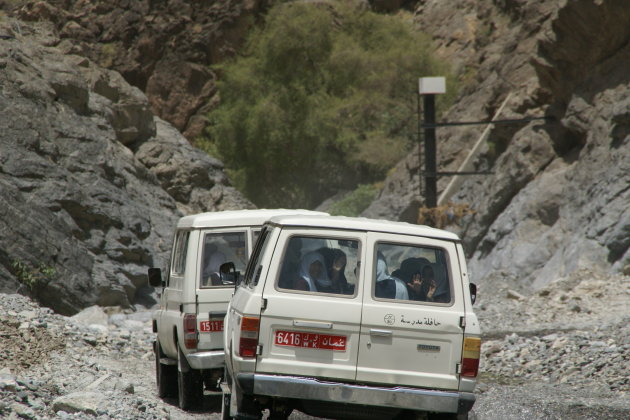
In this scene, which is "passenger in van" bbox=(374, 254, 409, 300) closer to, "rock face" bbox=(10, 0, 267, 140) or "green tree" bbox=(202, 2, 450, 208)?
"green tree" bbox=(202, 2, 450, 208)

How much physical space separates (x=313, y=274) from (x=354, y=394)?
0.97 metres

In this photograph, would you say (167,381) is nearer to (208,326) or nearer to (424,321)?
(208,326)

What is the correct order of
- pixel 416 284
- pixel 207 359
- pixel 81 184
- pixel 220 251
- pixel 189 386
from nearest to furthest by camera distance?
pixel 416 284 < pixel 207 359 < pixel 220 251 < pixel 189 386 < pixel 81 184

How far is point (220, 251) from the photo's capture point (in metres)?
10.3

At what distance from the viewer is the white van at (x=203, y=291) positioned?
391 inches

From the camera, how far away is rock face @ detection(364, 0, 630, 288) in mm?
24984

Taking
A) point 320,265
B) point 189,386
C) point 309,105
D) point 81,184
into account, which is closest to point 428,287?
point 320,265

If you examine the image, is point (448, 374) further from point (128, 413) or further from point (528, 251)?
point (528, 251)

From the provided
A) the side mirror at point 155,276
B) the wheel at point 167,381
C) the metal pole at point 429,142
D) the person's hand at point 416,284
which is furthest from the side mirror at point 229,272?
the metal pole at point 429,142

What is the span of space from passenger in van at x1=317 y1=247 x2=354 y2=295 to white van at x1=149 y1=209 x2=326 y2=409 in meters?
2.53

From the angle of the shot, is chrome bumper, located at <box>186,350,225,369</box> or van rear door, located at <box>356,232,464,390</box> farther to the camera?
chrome bumper, located at <box>186,350,225,369</box>

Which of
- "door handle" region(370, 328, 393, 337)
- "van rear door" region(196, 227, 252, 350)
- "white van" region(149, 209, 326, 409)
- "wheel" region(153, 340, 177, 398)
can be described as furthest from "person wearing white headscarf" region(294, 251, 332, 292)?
"wheel" region(153, 340, 177, 398)

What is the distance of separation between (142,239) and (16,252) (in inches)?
211

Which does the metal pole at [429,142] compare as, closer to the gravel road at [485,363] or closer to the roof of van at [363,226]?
the gravel road at [485,363]
